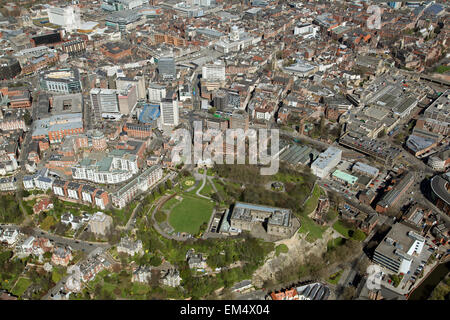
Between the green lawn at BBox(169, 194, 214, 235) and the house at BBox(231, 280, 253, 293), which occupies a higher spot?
the green lawn at BBox(169, 194, 214, 235)

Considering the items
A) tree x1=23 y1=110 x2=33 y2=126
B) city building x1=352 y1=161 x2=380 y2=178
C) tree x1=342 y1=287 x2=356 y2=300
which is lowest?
tree x1=342 y1=287 x2=356 y2=300

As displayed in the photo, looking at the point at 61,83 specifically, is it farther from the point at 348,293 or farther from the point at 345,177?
the point at 348,293

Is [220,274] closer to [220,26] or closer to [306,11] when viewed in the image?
[220,26]

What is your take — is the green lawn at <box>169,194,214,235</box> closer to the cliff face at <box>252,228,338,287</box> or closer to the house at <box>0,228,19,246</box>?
the cliff face at <box>252,228,338,287</box>

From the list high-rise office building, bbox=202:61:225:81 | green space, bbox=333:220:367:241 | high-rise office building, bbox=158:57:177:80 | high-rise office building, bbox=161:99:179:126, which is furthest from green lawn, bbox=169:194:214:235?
high-rise office building, bbox=158:57:177:80

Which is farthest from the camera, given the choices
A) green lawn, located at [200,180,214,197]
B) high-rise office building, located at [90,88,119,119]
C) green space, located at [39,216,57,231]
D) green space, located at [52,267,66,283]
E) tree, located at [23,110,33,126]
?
high-rise office building, located at [90,88,119,119]

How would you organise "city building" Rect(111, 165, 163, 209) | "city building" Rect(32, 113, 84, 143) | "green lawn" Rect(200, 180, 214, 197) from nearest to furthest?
"city building" Rect(111, 165, 163, 209) < "green lawn" Rect(200, 180, 214, 197) < "city building" Rect(32, 113, 84, 143)
